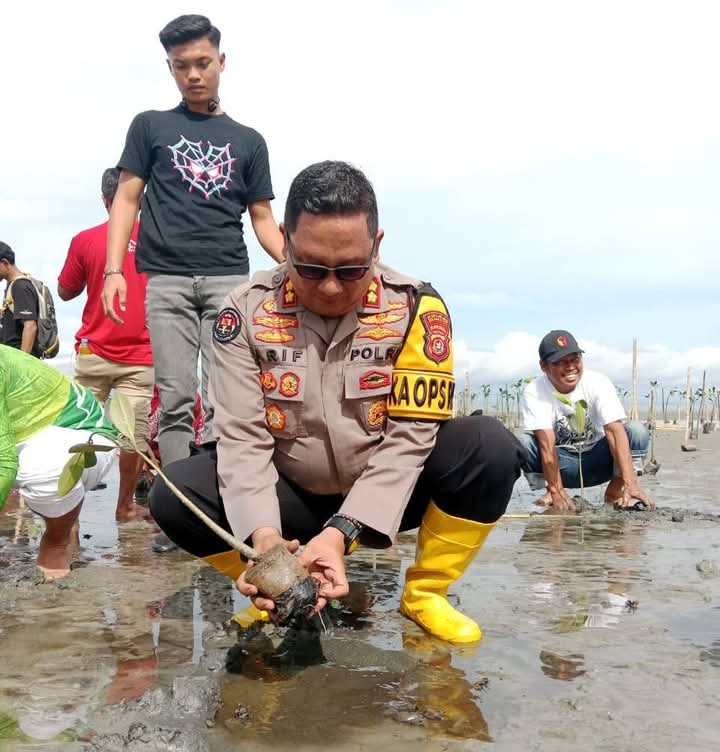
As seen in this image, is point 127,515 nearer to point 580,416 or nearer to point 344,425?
point 344,425

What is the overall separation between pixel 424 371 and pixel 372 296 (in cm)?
Result: 26

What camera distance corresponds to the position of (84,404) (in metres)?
3.06

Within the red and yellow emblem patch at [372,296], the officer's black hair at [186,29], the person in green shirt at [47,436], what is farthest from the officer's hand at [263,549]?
the officer's black hair at [186,29]

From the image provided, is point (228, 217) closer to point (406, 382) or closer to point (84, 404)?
point (84, 404)

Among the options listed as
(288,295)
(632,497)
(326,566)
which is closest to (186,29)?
(288,295)

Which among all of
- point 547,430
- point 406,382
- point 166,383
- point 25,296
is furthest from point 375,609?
point 25,296

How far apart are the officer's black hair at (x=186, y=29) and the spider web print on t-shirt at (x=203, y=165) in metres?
0.39

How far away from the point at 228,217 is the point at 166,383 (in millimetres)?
762

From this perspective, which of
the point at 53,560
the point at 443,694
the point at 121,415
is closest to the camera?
the point at 443,694

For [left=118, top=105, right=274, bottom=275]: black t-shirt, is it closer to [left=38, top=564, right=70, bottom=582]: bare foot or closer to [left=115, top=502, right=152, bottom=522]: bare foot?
[left=38, top=564, right=70, bottom=582]: bare foot

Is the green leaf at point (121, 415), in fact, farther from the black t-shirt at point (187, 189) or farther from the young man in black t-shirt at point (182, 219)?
the black t-shirt at point (187, 189)

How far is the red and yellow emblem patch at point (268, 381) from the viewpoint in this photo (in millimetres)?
2266

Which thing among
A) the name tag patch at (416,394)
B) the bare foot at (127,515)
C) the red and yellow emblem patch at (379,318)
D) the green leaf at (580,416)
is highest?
the red and yellow emblem patch at (379,318)

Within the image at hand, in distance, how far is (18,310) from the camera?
17.6ft
